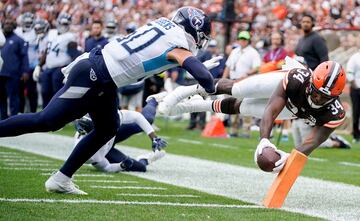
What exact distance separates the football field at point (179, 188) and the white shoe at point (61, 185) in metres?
0.10

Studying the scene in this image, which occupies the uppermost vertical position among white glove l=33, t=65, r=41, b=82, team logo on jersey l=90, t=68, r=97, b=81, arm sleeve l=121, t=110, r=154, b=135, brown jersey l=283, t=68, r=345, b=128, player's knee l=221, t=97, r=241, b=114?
team logo on jersey l=90, t=68, r=97, b=81

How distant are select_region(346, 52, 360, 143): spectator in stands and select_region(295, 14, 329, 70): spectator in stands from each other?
2.16 meters

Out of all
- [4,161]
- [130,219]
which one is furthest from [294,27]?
[130,219]

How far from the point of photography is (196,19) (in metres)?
6.61

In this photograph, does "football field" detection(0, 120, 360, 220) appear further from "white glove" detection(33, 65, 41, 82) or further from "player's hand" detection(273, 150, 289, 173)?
"white glove" detection(33, 65, 41, 82)

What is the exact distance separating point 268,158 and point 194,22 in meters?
1.12

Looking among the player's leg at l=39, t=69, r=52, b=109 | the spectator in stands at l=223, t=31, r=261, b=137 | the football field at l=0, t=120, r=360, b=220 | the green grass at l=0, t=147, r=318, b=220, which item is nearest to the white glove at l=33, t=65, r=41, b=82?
the player's leg at l=39, t=69, r=52, b=109

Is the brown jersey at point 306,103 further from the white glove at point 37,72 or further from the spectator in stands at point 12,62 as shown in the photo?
the white glove at point 37,72

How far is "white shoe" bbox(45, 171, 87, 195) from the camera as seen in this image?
22.4 feet

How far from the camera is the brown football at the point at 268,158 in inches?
257

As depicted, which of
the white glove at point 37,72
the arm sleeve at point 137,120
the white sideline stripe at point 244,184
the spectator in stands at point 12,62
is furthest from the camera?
the white glove at point 37,72

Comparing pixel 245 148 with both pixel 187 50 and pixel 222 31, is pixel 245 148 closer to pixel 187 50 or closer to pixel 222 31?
pixel 187 50

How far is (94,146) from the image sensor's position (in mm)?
6848

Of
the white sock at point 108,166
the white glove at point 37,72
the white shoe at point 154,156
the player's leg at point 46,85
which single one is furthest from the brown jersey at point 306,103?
the white glove at point 37,72
